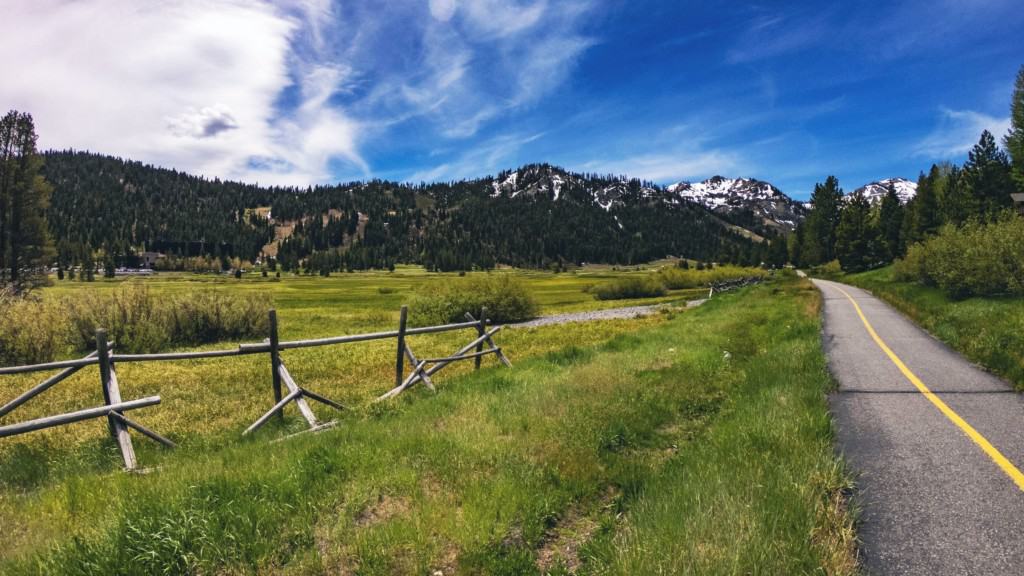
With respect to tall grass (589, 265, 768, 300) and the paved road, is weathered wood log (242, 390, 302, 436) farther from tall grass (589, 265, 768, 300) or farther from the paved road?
tall grass (589, 265, 768, 300)

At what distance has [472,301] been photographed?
1812 inches

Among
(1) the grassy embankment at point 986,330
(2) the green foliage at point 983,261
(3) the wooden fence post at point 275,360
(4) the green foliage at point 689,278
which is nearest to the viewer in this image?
(3) the wooden fence post at point 275,360

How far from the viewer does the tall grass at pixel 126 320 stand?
2075 cm

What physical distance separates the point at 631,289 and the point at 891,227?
4300 cm

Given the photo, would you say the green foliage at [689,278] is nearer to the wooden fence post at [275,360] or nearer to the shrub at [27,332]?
the shrub at [27,332]

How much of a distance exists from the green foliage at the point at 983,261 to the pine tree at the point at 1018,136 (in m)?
35.9

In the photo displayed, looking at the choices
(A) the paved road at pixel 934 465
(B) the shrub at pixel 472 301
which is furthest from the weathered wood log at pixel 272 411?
(B) the shrub at pixel 472 301

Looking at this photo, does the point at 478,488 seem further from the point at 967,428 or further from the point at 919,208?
the point at 919,208

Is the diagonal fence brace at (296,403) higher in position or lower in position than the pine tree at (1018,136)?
lower

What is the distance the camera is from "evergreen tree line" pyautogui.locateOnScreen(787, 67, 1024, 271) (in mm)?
58906

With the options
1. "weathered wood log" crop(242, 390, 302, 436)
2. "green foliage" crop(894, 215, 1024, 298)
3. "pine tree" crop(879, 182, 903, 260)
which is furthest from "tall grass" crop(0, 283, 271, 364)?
"pine tree" crop(879, 182, 903, 260)

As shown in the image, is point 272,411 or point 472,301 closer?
point 272,411

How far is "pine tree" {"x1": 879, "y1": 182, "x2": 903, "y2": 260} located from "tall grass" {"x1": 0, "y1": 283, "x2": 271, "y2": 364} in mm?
90752

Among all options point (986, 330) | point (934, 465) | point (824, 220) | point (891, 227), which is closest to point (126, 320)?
point (934, 465)
